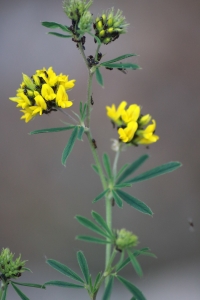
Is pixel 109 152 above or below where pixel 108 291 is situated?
above

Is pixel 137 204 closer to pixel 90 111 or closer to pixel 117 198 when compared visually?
pixel 117 198

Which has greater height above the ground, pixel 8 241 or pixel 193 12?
pixel 193 12

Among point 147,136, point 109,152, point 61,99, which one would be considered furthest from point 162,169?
point 109,152

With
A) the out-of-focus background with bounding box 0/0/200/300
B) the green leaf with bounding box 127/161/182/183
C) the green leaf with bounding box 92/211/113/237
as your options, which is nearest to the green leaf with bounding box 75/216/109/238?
the green leaf with bounding box 92/211/113/237

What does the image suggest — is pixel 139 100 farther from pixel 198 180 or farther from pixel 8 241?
pixel 8 241

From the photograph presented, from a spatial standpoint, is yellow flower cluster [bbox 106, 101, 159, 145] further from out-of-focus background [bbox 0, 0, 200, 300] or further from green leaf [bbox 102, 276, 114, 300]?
out-of-focus background [bbox 0, 0, 200, 300]

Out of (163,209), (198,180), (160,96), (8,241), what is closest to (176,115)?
(160,96)

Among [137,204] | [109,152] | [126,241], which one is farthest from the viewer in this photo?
[109,152]
